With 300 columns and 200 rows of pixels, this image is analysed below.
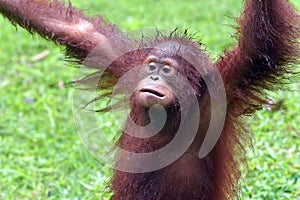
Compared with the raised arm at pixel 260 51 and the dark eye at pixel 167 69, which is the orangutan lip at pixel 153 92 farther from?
the raised arm at pixel 260 51

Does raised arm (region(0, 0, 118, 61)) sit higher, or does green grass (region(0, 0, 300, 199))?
raised arm (region(0, 0, 118, 61))

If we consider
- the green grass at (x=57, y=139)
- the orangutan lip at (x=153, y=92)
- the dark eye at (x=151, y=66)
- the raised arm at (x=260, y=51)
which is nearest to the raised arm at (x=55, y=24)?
the green grass at (x=57, y=139)

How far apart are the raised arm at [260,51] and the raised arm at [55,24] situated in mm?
892

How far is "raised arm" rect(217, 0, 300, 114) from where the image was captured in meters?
3.40

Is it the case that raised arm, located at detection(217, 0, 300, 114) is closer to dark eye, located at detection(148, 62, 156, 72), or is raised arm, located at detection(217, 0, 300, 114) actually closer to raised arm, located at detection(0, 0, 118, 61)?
dark eye, located at detection(148, 62, 156, 72)

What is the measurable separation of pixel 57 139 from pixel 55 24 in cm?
191

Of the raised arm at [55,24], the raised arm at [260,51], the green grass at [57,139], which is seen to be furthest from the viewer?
the green grass at [57,139]

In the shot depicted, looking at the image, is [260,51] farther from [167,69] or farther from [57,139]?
[57,139]

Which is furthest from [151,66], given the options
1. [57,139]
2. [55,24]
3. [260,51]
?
[57,139]

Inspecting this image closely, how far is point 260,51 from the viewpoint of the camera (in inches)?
135

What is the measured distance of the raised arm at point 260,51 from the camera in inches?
134

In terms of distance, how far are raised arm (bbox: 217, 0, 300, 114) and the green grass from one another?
13.2 inches

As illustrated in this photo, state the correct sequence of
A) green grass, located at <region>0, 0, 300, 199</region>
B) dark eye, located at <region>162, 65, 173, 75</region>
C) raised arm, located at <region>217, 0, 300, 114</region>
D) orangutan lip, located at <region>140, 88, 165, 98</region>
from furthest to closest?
green grass, located at <region>0, 0, 300, 199</region>, dark eye, located at <region>162, 65, 173, 75</region>, orangutan lip, located at <region>140, 88, 165, 98</region>, raised arm, located at <region>217, 0, 300, 114</region>

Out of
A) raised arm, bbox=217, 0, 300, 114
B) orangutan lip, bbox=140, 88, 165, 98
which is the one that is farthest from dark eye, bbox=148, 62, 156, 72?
raised arm, bbox=217, 0, 300, 114
